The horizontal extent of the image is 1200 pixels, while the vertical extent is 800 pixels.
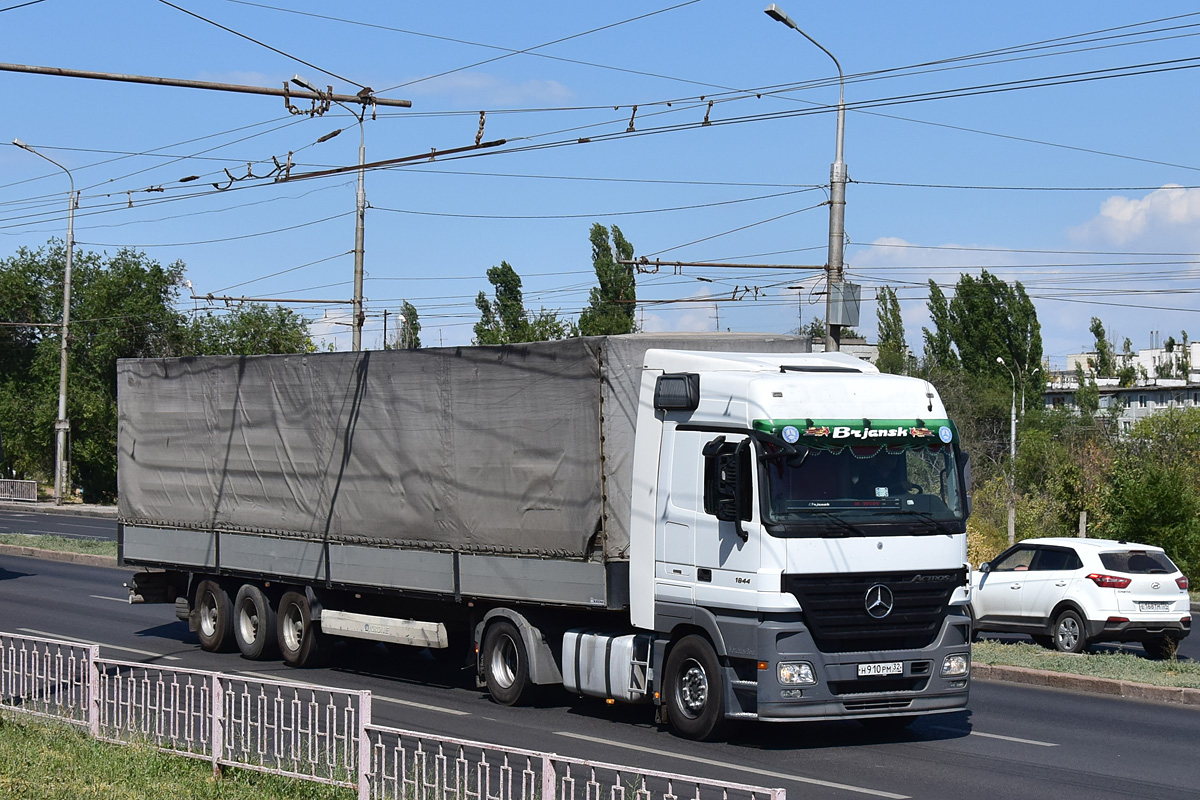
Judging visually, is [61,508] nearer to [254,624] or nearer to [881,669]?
[254,624]

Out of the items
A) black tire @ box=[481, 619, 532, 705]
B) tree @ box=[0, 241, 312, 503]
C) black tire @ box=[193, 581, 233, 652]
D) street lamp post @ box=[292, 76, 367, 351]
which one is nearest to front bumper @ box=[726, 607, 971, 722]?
black tire @ box=[481, 619, 532, 705]

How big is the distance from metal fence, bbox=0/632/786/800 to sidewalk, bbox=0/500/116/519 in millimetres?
42080

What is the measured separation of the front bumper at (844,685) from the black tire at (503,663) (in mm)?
2878

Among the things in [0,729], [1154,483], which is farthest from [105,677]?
[1154,483]

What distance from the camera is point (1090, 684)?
14.8m

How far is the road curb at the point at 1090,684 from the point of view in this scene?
45.7 feet

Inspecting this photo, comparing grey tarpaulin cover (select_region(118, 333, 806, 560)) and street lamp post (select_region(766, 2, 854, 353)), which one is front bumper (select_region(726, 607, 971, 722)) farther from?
street lamp post (select_region(766, 2, 854, 353))

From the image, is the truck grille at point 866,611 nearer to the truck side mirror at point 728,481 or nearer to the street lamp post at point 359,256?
the truck side mirror at point 728,481

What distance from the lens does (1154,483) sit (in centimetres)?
2881

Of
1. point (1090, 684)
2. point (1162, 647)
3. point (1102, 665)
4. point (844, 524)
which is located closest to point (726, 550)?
point (844, 524)

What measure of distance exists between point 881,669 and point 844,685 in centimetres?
34

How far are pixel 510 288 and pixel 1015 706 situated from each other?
202ft

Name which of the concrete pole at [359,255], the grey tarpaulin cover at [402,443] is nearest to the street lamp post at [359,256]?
the concrete pole at [359,255]

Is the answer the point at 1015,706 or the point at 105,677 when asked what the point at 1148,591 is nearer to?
the point at 1015,706
